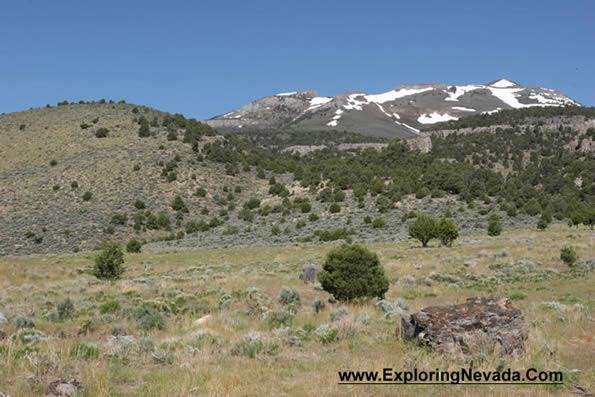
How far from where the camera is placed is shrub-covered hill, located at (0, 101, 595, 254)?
4916cm

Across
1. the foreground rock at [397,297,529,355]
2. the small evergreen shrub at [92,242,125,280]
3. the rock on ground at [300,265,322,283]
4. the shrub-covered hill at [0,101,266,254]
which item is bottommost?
the rock on ground at [300,265,322,283]

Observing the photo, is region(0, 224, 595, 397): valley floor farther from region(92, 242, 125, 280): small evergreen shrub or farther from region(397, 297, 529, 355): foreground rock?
region(92, 242, 125, 280): small evergreen shrub

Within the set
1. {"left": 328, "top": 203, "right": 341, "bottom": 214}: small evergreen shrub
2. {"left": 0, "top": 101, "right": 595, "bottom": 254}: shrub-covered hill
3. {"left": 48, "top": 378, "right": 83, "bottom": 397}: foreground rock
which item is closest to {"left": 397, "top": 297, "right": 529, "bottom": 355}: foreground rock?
{"left": 48, "top": 378, "right": 83, "bottom": 397}: foreground rock

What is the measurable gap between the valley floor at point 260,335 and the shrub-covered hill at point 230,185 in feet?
74.8

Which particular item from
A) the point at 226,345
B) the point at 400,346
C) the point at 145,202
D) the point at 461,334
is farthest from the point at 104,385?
the point at 145,202

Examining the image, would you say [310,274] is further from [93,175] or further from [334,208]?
[93,175]

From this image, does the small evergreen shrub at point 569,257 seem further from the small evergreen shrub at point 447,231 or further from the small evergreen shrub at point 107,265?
the small evergreen shrub at point 107,265

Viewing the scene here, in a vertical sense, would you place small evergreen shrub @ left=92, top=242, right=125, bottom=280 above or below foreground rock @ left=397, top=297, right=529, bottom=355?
below

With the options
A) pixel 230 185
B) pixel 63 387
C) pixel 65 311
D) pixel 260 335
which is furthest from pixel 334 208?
pixel 63 387

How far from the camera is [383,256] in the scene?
27125 millimetres

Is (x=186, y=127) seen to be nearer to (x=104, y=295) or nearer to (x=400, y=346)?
(x=104, y=295)

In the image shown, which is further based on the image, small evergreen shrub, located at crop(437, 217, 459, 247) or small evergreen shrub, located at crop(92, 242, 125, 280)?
small evergreen shrub, located at crop(437, 217, 459, 247)

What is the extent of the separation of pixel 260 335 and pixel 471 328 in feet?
12.0

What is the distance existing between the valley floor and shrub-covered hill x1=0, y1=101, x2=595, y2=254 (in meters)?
22.8
